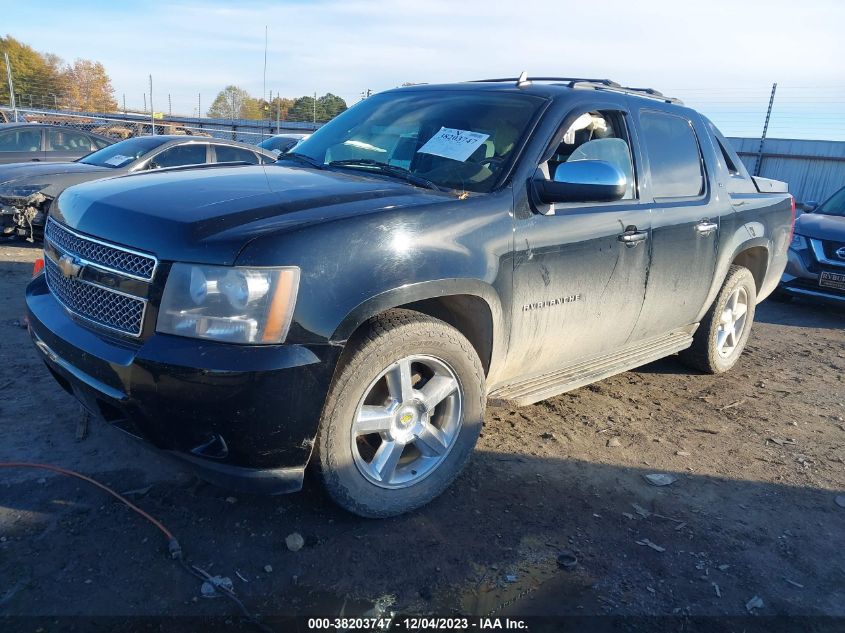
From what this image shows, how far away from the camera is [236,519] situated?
9.39 feet

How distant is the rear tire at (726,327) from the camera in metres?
4.96

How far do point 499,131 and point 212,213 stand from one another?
1.61 metres

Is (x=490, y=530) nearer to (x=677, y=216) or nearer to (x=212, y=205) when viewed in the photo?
(x=212, y=205)

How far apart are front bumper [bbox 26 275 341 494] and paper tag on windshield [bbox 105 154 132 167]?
6.96 meters

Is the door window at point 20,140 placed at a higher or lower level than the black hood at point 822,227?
higher

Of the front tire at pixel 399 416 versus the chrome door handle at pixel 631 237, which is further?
the chrome door handle at pixel 631 237

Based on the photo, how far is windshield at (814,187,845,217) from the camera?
28.6 ft

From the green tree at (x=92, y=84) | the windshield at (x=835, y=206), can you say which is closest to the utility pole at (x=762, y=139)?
the windshield at (x=835, y=206)

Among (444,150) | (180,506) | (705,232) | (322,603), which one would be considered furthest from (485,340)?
(705,232)

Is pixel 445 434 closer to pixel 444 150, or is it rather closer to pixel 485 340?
pixel 485 340

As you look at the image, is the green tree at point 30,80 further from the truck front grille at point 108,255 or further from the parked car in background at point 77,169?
the truck front grille at point 108,255

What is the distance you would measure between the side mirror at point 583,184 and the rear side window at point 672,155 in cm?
97

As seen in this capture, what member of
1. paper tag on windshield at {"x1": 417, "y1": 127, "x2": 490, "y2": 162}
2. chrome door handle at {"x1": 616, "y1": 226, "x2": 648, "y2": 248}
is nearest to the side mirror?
paper tag on windshield at {"x1": 417, "y1": 127, "x2": 490, "y2": 162}

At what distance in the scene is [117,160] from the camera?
28.8ft
